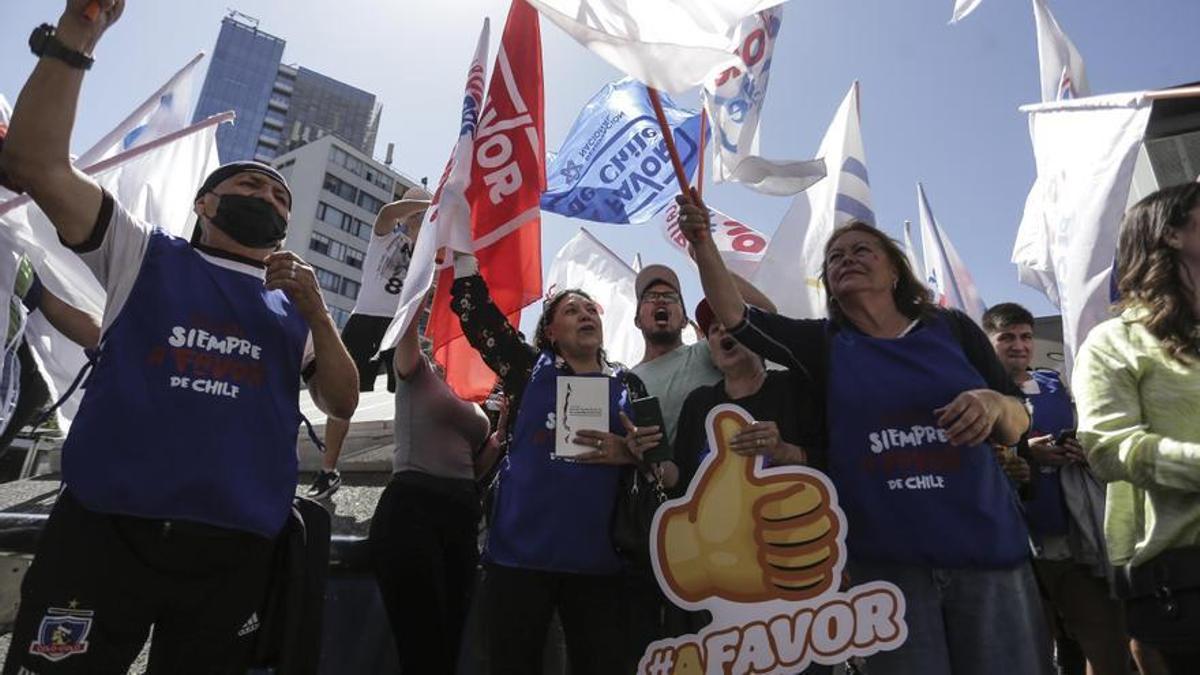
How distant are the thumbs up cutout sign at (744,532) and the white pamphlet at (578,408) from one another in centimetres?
34

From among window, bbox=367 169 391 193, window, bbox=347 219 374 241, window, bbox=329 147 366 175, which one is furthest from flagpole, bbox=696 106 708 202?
window, bbox=367 169 391 193

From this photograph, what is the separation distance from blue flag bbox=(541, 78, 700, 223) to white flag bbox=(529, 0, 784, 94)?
286 cm

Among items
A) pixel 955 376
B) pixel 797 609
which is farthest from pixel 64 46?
pixel 955 376

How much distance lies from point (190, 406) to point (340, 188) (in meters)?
62.4

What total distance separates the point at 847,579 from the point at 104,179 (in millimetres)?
4100

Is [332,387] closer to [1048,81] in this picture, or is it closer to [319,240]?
[1048,81]

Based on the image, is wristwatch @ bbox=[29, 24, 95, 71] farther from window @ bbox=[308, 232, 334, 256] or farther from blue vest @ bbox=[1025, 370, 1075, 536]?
window @ bbox=[308, 232, 334, 256]

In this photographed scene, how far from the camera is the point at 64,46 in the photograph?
1498mm

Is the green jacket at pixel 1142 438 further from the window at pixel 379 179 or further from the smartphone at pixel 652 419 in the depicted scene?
the window at pixel 379 179

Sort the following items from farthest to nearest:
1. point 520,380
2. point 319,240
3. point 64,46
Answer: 1. point 319,240
2. point 520,380
3. point 64,46

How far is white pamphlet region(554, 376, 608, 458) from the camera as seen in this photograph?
220cm

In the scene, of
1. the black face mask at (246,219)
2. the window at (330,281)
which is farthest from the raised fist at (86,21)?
the window at (330,281)

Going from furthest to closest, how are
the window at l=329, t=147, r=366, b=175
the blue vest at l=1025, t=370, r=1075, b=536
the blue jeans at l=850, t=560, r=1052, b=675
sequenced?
the window at l=329, t=147, r=366, b=175 → the blue vest at l=1025, t=370, r=1075, b=536 → the blue jeans at l=850, t=560, r=1052, b=675

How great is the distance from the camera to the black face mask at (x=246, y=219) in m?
1.89
